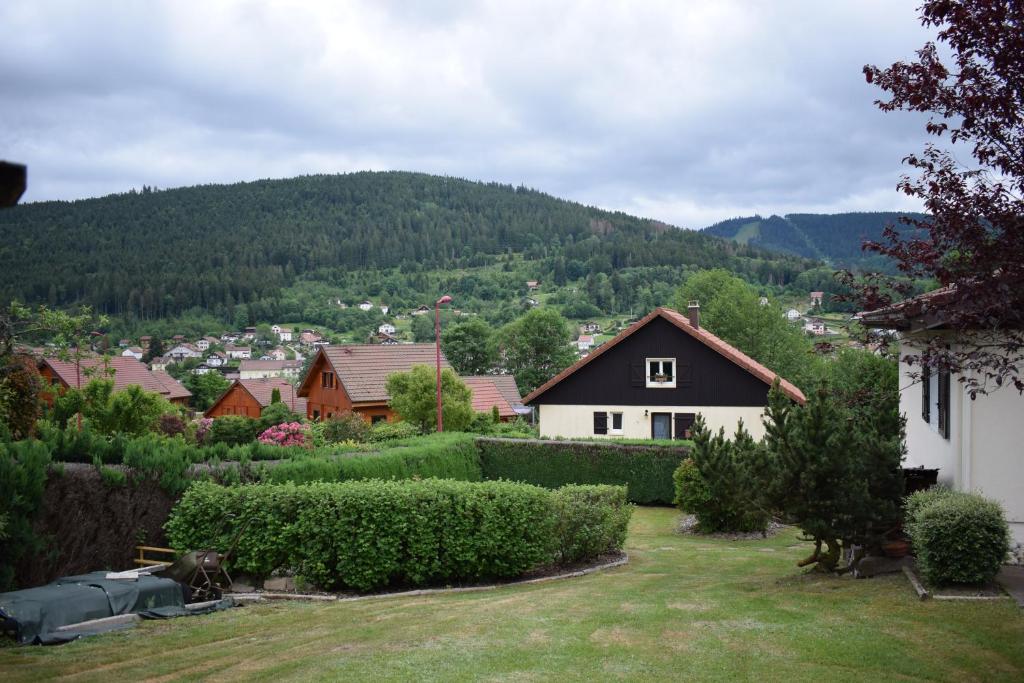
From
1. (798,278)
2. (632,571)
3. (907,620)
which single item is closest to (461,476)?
(632,571)

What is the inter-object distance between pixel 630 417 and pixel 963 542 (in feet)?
89.0

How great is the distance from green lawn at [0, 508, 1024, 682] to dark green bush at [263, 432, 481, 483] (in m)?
5.36

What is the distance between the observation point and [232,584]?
13570mm

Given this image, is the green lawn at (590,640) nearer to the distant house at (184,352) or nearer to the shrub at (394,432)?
the shrub at (394,432)

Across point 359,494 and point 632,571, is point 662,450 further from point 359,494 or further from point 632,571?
point 359,494

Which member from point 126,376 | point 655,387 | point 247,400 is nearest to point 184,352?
point 247,400

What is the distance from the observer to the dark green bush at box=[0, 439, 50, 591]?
1185 centimetres

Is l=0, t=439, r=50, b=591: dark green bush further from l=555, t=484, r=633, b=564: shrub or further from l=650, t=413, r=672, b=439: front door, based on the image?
l=650, t=413, r=672, b=439: front door

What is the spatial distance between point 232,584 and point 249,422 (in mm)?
28759

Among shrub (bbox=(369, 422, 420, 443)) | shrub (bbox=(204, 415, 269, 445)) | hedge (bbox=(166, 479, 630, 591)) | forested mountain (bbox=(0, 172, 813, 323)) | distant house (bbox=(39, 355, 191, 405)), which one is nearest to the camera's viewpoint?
hedge (bbox=(166, 479, 630, 591))

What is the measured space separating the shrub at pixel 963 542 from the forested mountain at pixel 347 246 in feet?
340

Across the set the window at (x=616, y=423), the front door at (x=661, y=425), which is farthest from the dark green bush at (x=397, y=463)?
the front door at (x=661, y=425)

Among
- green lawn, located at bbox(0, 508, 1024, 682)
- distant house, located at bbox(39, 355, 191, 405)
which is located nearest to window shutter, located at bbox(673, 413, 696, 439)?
green lawn, located at bbox(0, 508, 1024, 682)

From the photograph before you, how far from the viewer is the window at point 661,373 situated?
36500 mm
